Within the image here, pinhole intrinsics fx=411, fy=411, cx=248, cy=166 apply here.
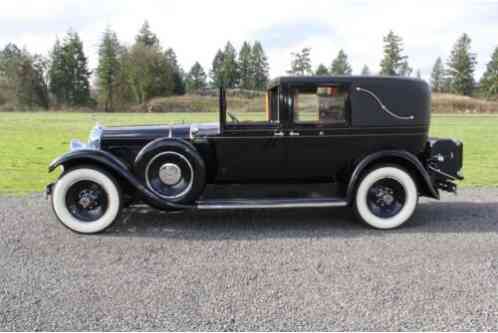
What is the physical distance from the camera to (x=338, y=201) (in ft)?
16.3

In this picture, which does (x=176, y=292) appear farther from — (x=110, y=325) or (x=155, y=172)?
(x=155, y=172)

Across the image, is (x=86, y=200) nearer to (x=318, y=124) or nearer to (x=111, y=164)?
(x=111, y=164)

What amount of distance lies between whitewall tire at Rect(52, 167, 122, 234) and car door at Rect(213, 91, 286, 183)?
1.31 meters

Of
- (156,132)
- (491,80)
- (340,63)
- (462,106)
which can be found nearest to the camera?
(156,132)

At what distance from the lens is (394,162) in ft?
16.7

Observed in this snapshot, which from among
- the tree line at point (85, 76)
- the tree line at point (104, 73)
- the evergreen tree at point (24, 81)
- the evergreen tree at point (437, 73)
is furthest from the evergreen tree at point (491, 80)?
the evergreen tree at point (24, 81)

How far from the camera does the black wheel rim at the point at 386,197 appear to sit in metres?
5.07

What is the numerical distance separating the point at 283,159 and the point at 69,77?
70700mm

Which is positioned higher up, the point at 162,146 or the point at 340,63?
the point at 340,63

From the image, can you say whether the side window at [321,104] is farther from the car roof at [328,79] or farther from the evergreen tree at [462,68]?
the evergreen tree at [462,68]

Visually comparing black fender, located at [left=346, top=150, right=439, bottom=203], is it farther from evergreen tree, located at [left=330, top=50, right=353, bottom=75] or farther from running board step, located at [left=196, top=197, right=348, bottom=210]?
evergreen tree, located at [left=330, top=50, right=353, bottom=75]

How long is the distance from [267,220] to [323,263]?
156 centimetres

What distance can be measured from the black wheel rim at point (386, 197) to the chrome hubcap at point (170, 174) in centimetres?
234

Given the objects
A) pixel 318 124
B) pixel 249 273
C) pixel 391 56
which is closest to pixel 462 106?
pixel 391 56
